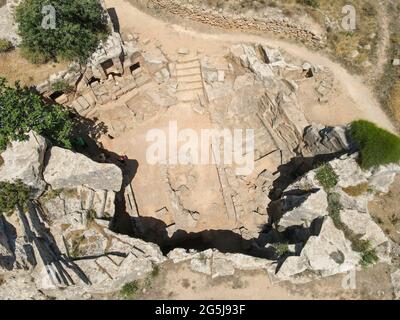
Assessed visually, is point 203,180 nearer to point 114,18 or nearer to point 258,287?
point 258,287

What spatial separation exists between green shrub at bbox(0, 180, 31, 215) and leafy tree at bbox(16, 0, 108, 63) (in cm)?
733

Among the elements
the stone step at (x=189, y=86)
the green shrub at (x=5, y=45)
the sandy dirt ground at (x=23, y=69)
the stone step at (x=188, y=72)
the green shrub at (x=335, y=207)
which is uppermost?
the green shrub at (x=5, y=45)

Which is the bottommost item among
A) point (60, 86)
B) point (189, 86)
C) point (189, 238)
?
point (189, 238)

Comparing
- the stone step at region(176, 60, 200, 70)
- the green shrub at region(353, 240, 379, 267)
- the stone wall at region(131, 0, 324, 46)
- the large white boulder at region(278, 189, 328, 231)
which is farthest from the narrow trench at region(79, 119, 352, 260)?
the stone wall at region(131, 0, 324, 46)

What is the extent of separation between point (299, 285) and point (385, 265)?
3649 millimetres

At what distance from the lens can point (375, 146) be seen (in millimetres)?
17469

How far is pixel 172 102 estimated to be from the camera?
76.5ft

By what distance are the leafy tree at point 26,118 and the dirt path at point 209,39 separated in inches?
327

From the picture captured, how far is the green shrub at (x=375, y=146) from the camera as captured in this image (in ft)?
56.3

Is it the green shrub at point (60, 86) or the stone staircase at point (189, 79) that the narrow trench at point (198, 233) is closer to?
the green shrub at point (60, 86)

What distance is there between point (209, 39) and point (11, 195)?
14.2 meters

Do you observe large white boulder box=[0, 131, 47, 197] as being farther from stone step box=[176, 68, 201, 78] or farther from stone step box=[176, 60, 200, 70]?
stone step box=[176, 60, 200, 70]

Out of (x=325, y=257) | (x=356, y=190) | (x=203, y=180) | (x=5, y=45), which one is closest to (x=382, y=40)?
(x=356, y=190)

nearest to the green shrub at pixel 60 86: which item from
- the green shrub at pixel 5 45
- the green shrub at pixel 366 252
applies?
the green shrub at pixel 5 45
